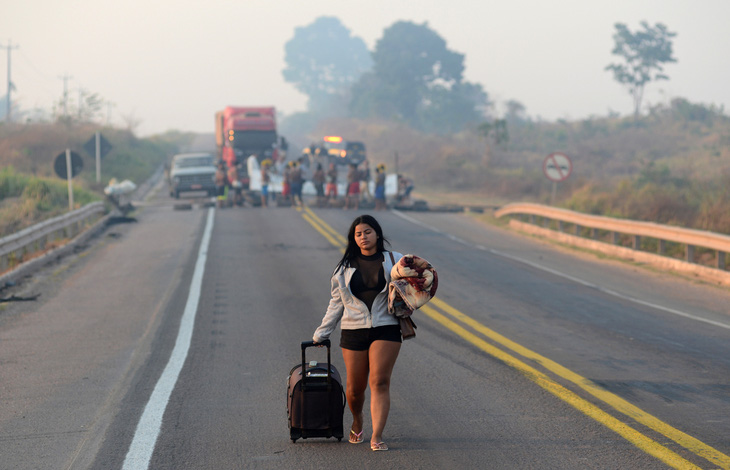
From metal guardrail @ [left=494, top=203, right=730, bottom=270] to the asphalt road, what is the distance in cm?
88

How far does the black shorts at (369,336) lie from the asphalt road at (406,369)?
2.44 feet

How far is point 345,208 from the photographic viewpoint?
29.1m

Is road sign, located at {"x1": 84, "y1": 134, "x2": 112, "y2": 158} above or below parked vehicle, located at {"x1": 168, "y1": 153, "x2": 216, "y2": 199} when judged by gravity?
above

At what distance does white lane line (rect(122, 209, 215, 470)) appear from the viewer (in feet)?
17.6

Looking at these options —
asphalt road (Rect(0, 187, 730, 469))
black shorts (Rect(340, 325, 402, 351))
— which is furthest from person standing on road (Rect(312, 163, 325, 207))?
black shorts (Rect(340, 325, 402, 351))

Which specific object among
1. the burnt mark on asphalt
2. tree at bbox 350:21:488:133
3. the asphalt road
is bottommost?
the burnt mark on asphalt

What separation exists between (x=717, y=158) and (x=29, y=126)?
3855cm

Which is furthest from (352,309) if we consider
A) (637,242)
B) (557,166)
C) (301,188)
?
(301,188)

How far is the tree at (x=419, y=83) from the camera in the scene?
9088 cm

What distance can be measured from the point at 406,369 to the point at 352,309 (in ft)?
8.37

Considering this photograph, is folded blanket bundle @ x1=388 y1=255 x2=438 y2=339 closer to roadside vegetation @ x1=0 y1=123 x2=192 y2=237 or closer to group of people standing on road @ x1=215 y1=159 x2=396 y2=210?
roadside vegetation @ x1=0 y1=123 x2=192 y2=237

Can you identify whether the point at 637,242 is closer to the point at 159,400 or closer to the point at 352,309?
the point at 159,400

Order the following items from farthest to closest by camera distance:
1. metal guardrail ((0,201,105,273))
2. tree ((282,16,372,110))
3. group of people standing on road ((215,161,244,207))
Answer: tree ((282,16,372,110)) < group of people standing on road ((215,161,244,207)) < metal guardrail ((0,201,105,273))

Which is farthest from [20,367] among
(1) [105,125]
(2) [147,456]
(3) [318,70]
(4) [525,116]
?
(3) [318,70]
